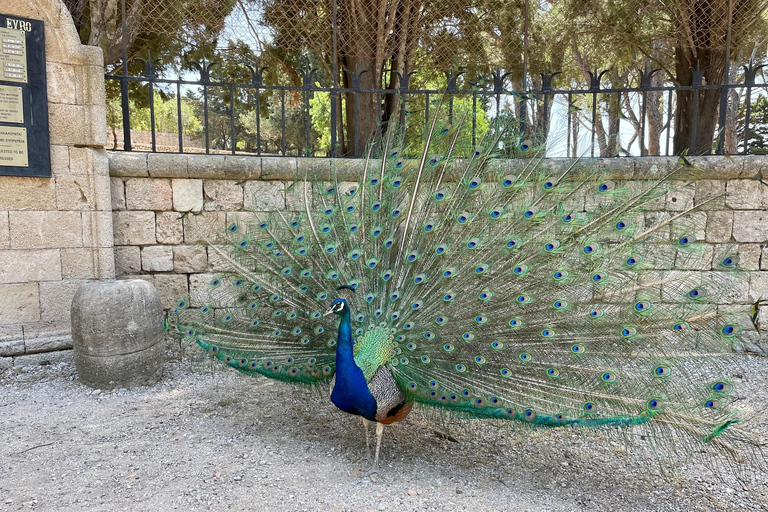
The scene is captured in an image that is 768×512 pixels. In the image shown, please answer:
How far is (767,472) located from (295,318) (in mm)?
3091

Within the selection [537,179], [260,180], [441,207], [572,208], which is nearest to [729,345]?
[572,208]

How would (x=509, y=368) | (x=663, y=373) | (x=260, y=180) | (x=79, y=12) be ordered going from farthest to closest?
(x=79, y=12) < (x=260, y=180) < (x=509, y=368) < (x=663, y=373)

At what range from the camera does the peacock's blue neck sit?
2.90 meters

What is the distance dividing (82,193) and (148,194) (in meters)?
0.57

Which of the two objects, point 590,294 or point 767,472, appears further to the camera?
point 767,472

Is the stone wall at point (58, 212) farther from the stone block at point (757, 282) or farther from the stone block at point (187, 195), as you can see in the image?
the stone block at point (757, 282)

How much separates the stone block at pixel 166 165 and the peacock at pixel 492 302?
1955 millimetres

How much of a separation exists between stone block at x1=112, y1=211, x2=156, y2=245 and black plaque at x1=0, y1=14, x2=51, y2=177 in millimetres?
755

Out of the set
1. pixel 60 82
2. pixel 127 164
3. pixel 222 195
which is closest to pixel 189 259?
pixel 222 195

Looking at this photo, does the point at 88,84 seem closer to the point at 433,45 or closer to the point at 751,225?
the point at 433,45

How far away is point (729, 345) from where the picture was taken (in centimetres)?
279

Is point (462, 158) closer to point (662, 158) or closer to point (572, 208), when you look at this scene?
point (572, 208)

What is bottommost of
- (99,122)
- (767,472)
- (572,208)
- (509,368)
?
(767,472)

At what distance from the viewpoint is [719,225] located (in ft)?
18.8
